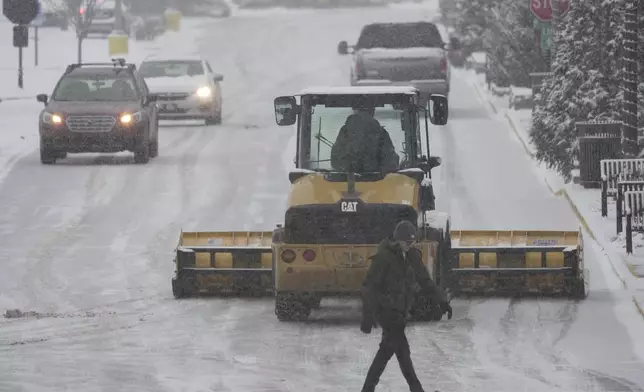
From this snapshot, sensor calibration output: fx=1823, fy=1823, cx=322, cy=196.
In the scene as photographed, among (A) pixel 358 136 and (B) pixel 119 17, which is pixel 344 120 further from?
(B) pixel 119 17

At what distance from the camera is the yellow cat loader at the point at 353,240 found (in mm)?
16406

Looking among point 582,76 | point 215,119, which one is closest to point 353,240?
point 582,76

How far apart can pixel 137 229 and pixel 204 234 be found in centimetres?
529

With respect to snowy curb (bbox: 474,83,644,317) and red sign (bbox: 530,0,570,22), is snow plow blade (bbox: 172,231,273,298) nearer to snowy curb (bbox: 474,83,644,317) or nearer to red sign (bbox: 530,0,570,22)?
snowy curb (bbox: 474,83,644,317)

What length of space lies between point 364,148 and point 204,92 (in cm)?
2362

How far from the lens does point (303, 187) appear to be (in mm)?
16875

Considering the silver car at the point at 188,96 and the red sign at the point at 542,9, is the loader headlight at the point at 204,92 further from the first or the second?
the red sign at the point at 542,9

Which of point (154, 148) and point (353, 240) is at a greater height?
point (353, 240)

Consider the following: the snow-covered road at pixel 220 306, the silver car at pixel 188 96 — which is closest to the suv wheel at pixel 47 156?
the snow-covered road at pixel 220 306

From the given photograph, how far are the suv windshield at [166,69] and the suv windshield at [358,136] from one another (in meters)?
24.3

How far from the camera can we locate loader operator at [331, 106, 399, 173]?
54.9 feet

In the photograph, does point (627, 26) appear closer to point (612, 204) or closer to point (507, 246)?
point (612, 204)

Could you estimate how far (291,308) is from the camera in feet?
55.8

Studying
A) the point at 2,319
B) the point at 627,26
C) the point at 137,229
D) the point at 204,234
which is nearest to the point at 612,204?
the point at 627,26
